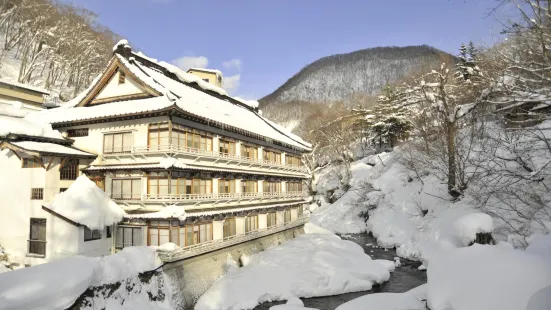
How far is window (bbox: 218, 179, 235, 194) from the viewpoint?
27845 mm

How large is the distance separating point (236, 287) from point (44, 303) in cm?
1208

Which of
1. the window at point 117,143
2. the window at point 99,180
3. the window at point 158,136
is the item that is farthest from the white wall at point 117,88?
the window at point 99,180

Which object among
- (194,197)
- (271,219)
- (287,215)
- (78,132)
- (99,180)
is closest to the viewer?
(194,197)

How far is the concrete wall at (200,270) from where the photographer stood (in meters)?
21.4

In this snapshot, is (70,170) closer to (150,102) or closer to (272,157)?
(150,102)

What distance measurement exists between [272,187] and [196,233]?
15013mm

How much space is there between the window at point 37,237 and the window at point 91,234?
2817mm

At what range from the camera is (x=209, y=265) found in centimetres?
2462

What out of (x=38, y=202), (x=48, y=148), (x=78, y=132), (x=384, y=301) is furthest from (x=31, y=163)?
(x=384, y=301)

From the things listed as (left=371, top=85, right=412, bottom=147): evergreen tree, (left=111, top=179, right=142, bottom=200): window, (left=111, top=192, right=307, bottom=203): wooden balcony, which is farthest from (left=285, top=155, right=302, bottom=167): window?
(left=371, top=85, right=412, bottom=147): evergreen tree

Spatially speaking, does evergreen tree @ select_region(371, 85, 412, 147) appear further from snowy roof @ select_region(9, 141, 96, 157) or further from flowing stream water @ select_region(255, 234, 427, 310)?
snowy roof @ select_region(9, 141, 96, 157)

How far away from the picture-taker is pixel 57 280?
14.4m

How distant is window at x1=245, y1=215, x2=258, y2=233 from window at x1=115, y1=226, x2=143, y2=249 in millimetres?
10851

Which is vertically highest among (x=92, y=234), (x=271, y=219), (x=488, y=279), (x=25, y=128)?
(x=25, y=128)
